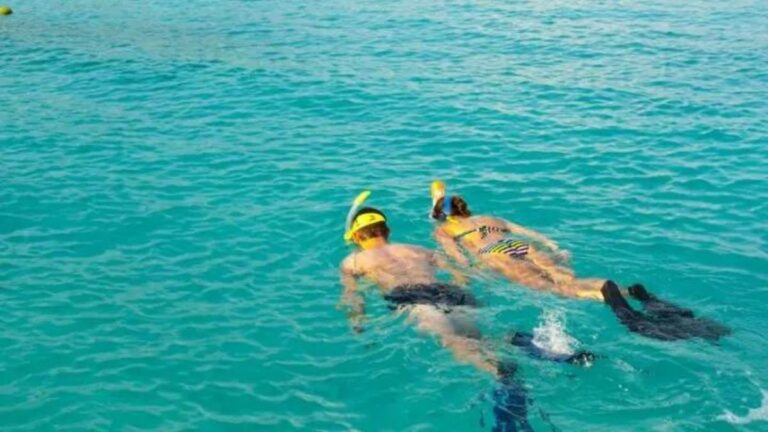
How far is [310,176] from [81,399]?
7.60 meters

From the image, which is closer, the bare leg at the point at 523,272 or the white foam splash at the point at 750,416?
the white foam splash at the point at 750,416

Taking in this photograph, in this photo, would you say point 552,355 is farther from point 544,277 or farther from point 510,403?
point 544,277

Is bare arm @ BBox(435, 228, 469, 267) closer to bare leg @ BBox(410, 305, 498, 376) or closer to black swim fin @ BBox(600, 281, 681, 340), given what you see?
bare leg @ BBox(410, 305, 498, 376)

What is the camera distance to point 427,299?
35.0 ft

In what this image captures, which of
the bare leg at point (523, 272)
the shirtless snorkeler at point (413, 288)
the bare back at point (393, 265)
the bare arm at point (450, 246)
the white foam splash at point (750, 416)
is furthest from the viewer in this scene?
the bare arm at point (450, 246)

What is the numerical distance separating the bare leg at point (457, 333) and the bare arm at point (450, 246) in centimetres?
175

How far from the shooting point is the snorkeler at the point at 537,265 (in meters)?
10.1

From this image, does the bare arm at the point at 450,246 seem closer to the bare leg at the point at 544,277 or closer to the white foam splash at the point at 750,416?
the bare leg at the point at 544,277

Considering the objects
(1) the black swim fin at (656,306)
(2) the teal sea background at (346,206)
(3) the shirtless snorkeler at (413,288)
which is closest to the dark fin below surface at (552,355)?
(2) the teal sea background at (346,206)

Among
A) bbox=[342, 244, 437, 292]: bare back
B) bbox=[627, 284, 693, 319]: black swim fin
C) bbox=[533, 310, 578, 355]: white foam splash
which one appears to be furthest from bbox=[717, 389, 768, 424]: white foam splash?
bbox=[342, 244, 437, 292]: bare back

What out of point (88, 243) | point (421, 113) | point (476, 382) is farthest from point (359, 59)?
point (476, 382)

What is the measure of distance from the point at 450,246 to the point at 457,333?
272 cm

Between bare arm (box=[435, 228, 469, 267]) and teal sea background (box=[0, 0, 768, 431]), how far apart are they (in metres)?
0.53

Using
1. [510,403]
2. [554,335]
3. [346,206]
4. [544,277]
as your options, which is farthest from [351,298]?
[346,206]
